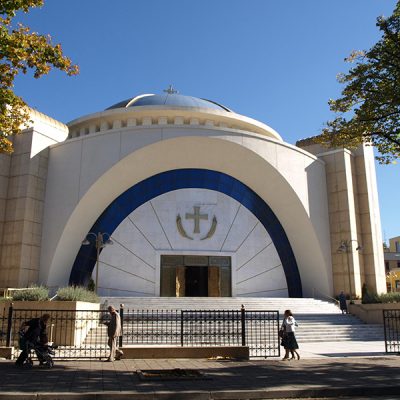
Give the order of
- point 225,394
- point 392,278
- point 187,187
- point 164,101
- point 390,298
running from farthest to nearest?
point 392,278 → point 164,101 → point 187,187 → point 390,298 → point 225,394

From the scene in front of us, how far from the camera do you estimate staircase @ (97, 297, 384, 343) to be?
17.7 meters

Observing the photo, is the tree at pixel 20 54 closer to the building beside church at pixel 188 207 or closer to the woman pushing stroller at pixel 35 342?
the woman pushing stroller at pixel 35 342

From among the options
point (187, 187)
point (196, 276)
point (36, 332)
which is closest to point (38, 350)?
point (36, 332)

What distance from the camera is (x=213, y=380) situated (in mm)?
8461

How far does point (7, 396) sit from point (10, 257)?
17.1m

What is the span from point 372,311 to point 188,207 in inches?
461

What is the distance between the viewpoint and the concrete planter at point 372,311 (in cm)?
1985

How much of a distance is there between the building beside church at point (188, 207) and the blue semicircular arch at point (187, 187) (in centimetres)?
6

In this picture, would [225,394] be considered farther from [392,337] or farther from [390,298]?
[390,298]

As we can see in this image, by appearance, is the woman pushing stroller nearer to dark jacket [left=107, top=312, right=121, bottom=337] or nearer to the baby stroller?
the baby stroller

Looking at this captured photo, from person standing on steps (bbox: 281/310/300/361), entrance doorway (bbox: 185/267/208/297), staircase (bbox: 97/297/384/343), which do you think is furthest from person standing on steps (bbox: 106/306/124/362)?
entrance doorway (bbox: 185/267/208/297)

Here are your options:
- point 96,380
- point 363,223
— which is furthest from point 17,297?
point 363,223

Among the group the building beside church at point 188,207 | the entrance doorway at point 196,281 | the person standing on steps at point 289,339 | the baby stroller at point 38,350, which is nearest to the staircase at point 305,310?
the building beside church at point 188,207

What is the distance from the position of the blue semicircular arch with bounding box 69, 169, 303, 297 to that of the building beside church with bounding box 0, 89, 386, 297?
61 mm
